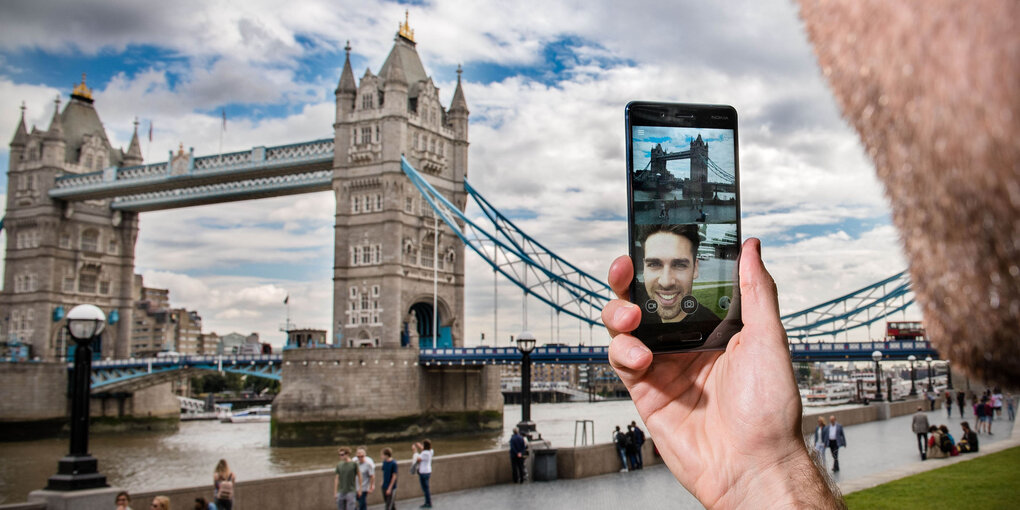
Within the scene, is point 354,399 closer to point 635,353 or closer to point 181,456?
point 181,456

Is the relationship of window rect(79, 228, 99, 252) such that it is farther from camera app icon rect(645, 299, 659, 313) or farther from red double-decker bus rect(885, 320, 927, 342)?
camera app icon rect(645, 299, 659, 313)

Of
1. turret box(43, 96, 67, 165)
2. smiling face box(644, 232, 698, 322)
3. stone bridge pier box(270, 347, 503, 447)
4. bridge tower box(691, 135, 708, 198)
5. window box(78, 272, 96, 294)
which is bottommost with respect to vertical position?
stone bridge pier box(270, 347, 503, 447)

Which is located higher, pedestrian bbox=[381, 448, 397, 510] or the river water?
pedestrian bbox=[381, 448, 397, 510]

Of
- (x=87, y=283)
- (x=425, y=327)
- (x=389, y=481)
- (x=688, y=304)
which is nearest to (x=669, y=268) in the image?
(x=688, y=304)

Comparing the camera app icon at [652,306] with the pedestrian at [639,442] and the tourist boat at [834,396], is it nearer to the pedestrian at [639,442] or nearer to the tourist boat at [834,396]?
the pedestrian at [639,442]

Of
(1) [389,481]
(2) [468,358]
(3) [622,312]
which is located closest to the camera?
(3) [622,312]

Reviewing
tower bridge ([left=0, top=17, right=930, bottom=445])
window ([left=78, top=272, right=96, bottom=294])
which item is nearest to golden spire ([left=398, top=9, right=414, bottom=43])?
tower bridge ([left=0, top=17, right=930, bottom=445])

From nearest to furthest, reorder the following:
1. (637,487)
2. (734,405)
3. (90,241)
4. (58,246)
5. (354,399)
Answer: (734,405) < (637,487) < (354,399) < (58,246) < (90,241)

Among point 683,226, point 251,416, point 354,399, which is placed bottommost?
point 251,416
